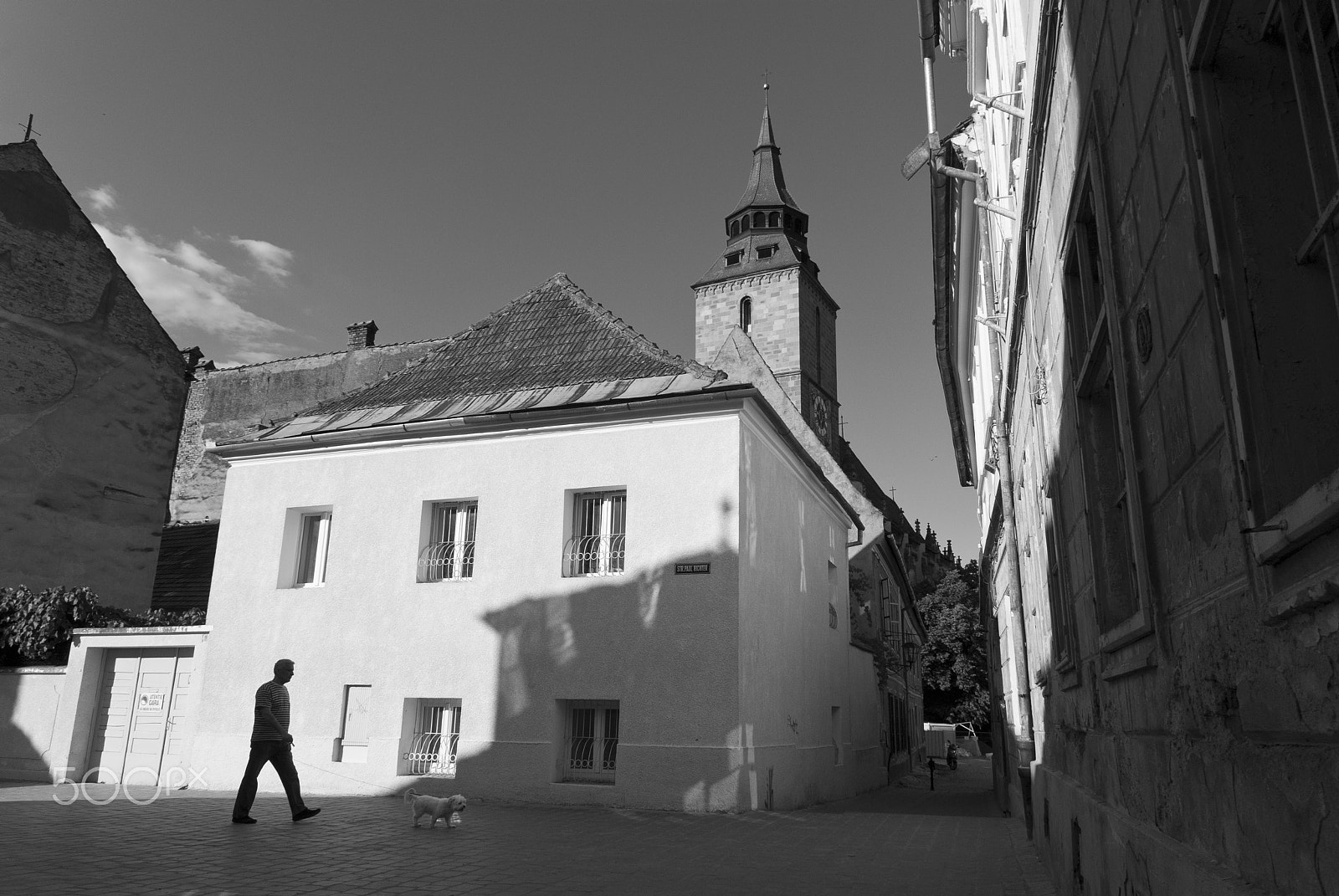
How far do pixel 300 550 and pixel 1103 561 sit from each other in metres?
14.0

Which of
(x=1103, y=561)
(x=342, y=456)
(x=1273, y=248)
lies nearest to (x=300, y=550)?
(x=342, y=456)

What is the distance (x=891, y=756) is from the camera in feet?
91.6

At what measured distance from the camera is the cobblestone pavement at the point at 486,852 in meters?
6.81

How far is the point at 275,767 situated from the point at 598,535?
17.8 feet

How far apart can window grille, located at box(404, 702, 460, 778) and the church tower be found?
40.6m

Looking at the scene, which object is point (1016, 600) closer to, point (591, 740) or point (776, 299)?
point (591, 740)

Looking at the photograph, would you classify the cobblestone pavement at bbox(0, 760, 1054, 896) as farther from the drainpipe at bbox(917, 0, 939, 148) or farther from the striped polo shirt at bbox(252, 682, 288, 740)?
the drainpipe at bbox(917, 0, 939, 148)

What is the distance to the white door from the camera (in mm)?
15578

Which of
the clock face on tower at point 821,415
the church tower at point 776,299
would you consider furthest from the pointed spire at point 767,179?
the clock face on tower at point 821,415

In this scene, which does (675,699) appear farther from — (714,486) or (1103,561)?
(1103,561)

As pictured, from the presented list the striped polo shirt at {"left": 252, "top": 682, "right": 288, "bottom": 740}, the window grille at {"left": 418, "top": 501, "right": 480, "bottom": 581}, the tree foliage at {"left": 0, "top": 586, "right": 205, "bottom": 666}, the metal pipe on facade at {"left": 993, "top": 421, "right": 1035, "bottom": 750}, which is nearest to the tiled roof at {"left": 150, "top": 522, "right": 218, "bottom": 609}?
the tree foliage at {"left": 0, "top": 586, "right": 205, "bottom": 666}

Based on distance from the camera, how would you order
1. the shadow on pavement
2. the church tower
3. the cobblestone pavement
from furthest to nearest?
1. the church tower
2. the shadow on pavement
3. the cobblestone pavement

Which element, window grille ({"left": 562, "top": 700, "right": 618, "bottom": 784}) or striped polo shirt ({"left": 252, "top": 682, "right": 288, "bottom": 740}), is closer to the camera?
striped polo shirt ({"left": 252, "top": 682, "right": 288, "bottom": 740})

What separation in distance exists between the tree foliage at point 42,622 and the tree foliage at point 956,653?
39.2 metres
